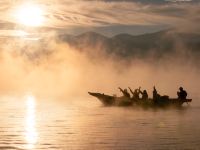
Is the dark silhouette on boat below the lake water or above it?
above

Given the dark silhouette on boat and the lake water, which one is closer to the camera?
→ the lake water

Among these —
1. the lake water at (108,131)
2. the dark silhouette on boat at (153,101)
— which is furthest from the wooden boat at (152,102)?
the lake water at (108,131)

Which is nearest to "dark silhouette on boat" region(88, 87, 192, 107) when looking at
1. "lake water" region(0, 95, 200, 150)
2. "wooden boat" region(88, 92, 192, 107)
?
"wooden boat" region(88, 92, 192, 107)

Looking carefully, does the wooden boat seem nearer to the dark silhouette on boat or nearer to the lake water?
the dark silhouette on boat

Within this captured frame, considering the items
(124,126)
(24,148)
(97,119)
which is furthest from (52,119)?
(24,148)

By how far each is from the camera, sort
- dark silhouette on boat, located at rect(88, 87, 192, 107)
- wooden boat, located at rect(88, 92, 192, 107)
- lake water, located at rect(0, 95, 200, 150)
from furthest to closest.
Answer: wooden boat, located at rect(88, 92, 192, 107) → dark silhouette on boat, located at rect(88, 87, 192, 107) → lake water, located at rect(0, 95, 200, 150)

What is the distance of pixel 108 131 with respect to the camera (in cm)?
6322

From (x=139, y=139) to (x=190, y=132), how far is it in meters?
7.15

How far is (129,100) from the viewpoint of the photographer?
94750mm

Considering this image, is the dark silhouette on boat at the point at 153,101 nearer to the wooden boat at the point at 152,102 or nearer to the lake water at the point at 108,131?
the wooden boat at the point at 152,102

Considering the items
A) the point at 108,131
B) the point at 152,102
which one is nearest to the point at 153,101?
the point at 152,102

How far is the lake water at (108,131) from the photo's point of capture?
52.4 m

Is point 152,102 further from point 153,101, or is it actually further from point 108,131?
point 108,131

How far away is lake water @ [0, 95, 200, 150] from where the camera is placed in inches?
2062
